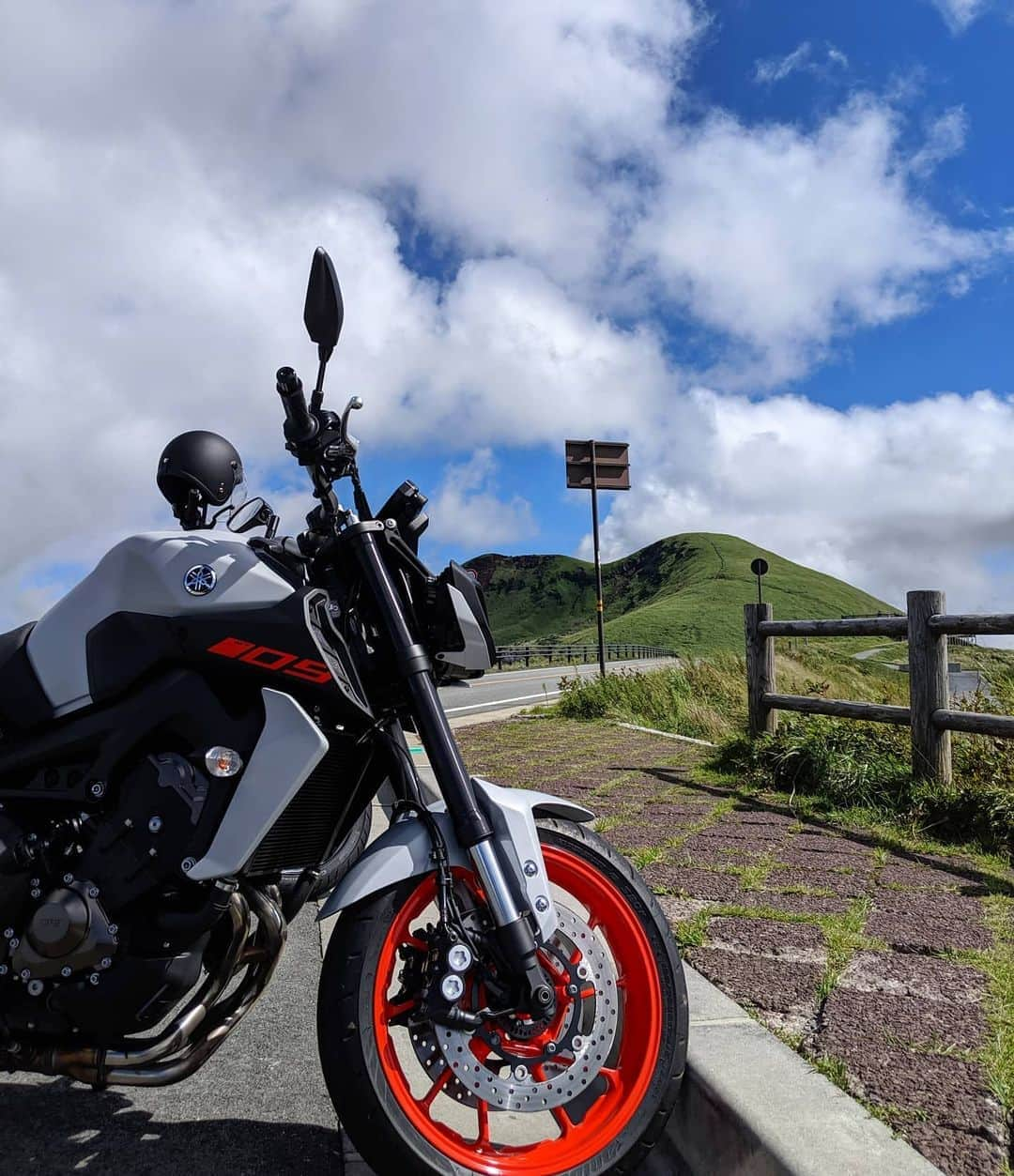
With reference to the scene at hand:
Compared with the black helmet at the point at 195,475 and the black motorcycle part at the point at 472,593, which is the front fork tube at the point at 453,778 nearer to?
the black motorcycle part at the point at 472,593

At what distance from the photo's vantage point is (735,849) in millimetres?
4457

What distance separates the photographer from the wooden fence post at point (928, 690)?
5.43 m

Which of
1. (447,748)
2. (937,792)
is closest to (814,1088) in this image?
(447,748)

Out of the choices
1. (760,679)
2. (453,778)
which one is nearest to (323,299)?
(453,778)

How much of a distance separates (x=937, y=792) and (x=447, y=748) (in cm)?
409

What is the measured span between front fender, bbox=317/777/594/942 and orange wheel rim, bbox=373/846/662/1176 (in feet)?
0.24

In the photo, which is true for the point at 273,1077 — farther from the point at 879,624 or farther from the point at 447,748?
the point at 879,624

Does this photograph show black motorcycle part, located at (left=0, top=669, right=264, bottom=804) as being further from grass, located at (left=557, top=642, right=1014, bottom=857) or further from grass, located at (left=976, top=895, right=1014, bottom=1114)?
grass, located at (left=557, top=642, right=1014, bottom=857)

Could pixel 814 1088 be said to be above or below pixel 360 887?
below

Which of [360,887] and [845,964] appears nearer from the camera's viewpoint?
[360,887]

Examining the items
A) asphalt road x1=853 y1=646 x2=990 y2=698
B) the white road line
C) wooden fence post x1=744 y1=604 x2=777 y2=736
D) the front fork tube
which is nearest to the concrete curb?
the front fork tube

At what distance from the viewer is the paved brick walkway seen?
2.09 metres

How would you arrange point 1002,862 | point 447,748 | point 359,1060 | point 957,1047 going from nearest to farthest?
point 359,1060 → point 447,748 → point 957,1047 → point 1002,862

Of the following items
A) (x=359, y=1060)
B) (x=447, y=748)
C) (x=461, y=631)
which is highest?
(x=461, y=631)
